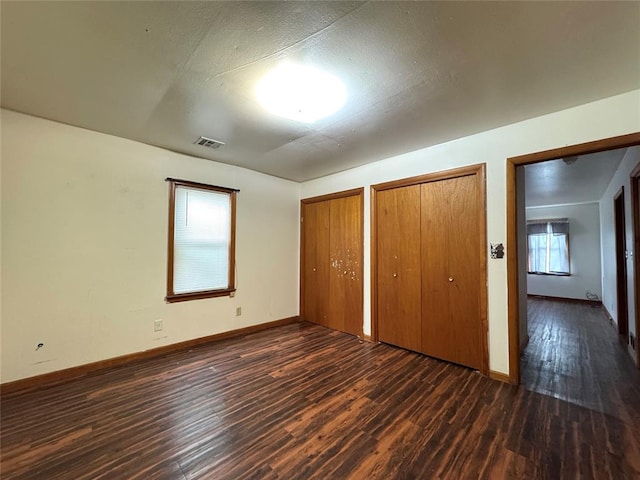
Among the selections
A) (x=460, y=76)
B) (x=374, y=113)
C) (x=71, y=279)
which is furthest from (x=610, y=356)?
(x=71, y=279)

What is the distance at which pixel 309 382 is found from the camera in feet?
8.00

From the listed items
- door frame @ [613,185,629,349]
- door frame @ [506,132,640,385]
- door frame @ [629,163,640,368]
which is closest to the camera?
door frame @ [506,132,640,385]

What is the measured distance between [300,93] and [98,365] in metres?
3.32

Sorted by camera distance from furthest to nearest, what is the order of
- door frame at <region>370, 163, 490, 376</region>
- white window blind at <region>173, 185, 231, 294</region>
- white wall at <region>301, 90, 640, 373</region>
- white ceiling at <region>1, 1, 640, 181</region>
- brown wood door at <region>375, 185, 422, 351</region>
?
white window blind at <region>173, 185, 231, 294</region>
brown wood door at <region>375, 185, 422, 351</region>
door frame at <region>370, 163, 490, 376</region>
white wall at <region>301, 90, 640, 373</region>
white ceiling at <region>1, 1, 640, 181</region>

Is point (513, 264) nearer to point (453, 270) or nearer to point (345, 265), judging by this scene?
point (453, 270)

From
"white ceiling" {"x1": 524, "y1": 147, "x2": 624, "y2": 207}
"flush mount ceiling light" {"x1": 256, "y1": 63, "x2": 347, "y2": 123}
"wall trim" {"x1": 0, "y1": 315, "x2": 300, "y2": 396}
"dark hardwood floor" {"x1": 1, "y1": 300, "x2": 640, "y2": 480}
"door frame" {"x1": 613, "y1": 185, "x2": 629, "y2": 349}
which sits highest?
"white ceiling" {"x1": 524, "y1": 147, "x2": 624, "y2": 207}

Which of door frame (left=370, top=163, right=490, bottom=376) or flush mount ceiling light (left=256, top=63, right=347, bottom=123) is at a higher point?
flush mount ceiling light (left=256, top=63, right=347, bottom=123)

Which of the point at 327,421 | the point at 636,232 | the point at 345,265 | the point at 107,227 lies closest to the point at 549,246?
the point at 636,232

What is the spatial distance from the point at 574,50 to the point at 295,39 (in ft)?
5.49

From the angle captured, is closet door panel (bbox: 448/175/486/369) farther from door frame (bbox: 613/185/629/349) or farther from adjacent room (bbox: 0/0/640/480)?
door frame (bbox: 613/185/629/349)

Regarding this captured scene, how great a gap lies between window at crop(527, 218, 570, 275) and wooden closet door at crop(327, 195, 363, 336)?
6.41m

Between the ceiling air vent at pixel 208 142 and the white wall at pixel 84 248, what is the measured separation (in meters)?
0.49

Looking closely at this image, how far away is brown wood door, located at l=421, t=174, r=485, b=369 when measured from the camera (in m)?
2.69

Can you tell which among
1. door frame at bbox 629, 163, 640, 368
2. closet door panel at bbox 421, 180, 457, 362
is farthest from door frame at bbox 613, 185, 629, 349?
closet door panel at bbox 421, 180, 457, 362
